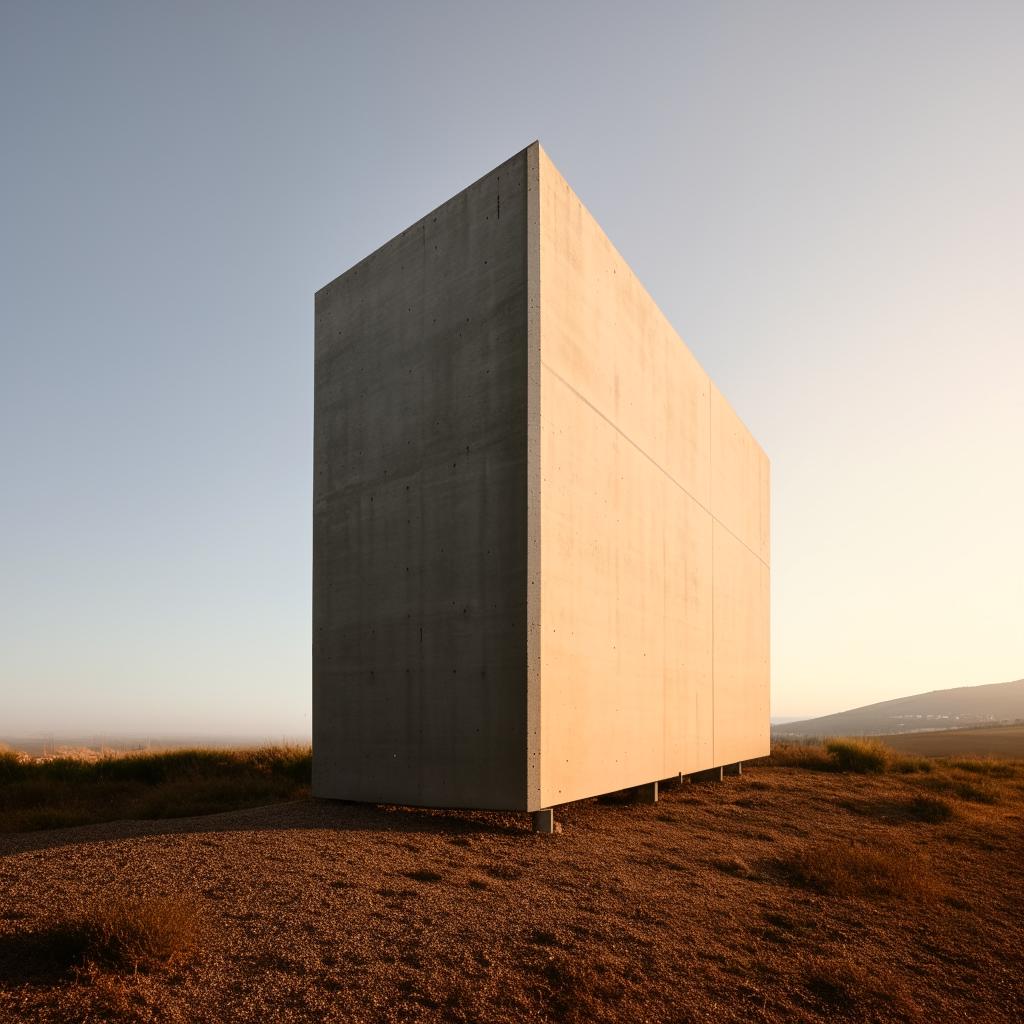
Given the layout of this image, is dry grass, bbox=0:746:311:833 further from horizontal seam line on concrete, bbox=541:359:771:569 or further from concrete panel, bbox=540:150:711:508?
concrete panel, bbox=540:150:711:508

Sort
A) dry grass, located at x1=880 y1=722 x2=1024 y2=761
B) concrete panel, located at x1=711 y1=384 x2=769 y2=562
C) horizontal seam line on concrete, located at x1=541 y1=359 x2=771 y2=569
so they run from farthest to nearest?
dry grass, located at x1=880 y1=722 x2=1024 y2=761, concrete panel, located at x1=711 y1=384 x2=769 y2=562, horizontal seam line on concrete, located at x1=541 y1=359 x2=771 y2=569

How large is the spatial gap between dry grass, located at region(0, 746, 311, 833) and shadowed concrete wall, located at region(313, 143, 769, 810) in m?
1.82

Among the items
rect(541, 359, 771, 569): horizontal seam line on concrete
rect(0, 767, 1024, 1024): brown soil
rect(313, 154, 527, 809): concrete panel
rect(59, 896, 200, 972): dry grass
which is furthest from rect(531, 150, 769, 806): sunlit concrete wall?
rect(59, 896, 200, 972): dry grass

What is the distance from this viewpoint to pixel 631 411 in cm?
1009

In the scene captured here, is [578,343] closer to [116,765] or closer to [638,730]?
[638,730]

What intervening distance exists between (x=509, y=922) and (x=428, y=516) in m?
4.52

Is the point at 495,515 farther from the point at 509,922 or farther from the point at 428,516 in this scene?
the point at 509,922

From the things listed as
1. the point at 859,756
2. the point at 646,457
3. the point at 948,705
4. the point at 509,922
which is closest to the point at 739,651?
the point at 859,756

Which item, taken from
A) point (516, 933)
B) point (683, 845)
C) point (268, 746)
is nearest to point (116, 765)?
point (268, 746)

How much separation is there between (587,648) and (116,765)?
28.5 feet

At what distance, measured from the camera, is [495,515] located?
7855mm

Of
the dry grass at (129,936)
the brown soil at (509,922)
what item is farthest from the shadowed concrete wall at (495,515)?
the dry grass at (129,936)

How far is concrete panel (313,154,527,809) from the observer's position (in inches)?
305

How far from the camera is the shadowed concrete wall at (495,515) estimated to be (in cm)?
772
